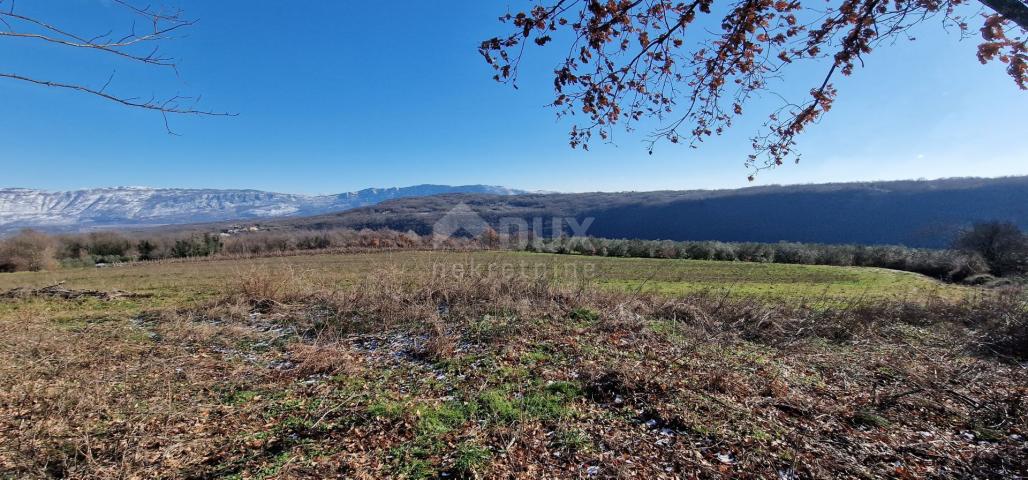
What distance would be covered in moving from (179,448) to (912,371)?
8.48 m

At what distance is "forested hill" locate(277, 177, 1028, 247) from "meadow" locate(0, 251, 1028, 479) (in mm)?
64858

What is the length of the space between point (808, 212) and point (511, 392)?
106 m

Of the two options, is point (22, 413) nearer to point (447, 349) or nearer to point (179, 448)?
point (179, 448)

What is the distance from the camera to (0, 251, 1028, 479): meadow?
3307mm

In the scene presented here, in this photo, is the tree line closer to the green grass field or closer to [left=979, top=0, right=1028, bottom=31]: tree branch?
the green grass field

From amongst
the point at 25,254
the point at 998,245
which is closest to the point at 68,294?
the point at 25,254

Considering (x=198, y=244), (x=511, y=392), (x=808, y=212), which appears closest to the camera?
(x=511, y=392)

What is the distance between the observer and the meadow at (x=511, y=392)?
3.31 metres

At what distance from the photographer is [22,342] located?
5918 mm

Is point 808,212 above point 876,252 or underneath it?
above

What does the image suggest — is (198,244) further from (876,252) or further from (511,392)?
(876,252)

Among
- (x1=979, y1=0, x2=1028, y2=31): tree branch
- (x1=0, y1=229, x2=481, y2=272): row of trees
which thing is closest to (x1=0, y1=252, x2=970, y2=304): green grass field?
(x1=979, y1=0, x2=1028, y2=31): tree branch

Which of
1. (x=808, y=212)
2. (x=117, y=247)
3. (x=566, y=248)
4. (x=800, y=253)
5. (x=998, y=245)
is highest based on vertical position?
(x=808, y=212)

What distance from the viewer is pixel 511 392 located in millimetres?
4699
